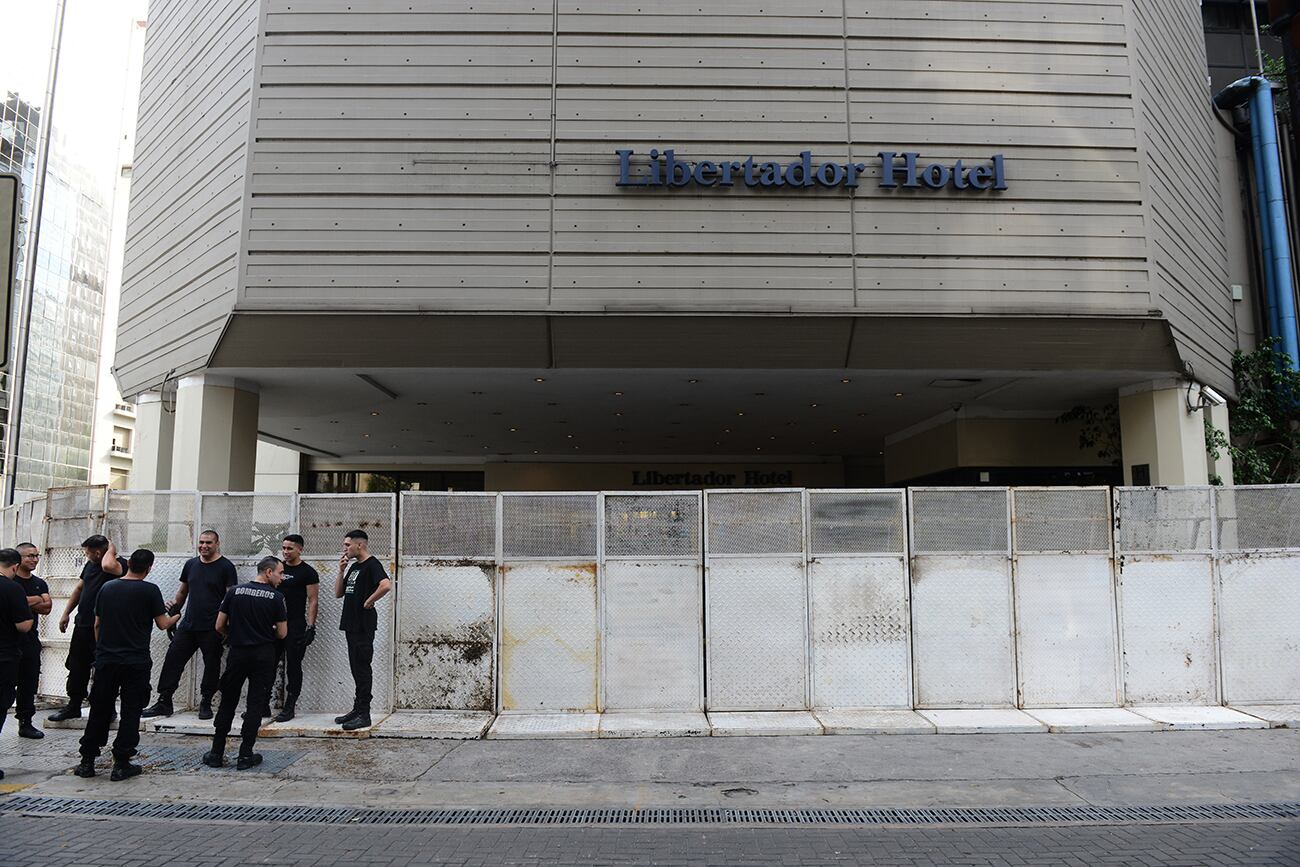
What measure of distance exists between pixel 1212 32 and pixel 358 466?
27.5 metres

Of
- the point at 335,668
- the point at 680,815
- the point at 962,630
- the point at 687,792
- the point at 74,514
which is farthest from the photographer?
the point at 74,514

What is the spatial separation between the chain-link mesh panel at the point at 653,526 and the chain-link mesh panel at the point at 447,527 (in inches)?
49.0

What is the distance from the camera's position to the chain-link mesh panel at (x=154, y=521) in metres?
8.87

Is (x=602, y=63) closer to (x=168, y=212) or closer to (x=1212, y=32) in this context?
(x=168, y=212)

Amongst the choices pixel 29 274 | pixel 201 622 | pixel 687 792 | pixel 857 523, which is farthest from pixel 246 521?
pixel 29 274

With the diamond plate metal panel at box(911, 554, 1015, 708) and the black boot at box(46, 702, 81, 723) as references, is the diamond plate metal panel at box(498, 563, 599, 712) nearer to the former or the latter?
the diamond plate metal panel at box(911, 554, 1015, 708)

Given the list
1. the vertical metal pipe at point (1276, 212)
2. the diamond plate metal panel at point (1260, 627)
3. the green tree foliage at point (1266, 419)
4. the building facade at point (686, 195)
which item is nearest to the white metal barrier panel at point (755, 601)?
the building facade at point (686, 195)

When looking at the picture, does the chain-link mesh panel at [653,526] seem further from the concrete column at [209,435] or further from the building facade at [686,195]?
the concrete column at [209,435]

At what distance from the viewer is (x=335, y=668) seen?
8.49 meters

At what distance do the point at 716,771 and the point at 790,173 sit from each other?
8.65 meters

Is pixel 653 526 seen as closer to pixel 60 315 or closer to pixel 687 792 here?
pixel 687 792

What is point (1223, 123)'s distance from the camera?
56.6ft

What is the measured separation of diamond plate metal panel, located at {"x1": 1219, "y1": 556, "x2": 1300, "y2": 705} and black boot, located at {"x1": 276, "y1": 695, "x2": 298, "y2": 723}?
379 inches

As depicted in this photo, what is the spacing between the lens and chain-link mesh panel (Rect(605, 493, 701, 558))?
8.71m
